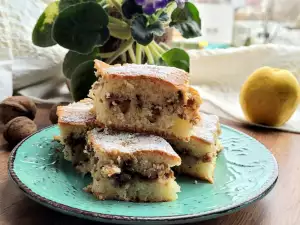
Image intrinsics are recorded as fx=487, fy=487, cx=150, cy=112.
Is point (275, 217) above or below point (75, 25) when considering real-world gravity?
below

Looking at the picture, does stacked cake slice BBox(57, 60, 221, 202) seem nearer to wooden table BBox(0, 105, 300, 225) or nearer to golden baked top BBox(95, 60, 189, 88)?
golden baked top BBox(95, 60, 189, 88)

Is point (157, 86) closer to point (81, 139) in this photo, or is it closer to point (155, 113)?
point (155, 113)

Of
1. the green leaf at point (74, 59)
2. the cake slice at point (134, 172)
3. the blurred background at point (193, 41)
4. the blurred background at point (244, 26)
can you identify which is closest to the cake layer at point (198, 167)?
the cake slice at point (134, 172)

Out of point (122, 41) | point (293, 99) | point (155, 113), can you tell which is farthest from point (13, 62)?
point (293, 99)

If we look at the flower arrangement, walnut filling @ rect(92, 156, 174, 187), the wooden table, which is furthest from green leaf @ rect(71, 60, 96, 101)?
walnut filling @ rect(92, 156, 174, 187)

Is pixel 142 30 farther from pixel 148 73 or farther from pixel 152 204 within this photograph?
pixel 152 204

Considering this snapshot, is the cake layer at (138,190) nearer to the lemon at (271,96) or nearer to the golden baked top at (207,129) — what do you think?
the golden baked top at (207,129)

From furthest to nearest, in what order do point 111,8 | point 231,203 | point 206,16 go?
point 206,16 < point 111,8 < point 231,203
